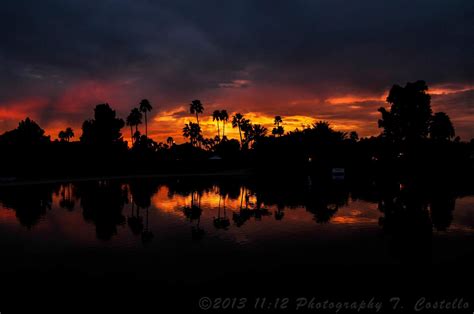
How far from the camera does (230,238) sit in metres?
14.9

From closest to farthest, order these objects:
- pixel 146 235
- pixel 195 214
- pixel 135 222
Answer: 1. pixel 146 235
2. pixel 135 222
3. pixel 195 214

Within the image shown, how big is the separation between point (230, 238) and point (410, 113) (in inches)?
2006

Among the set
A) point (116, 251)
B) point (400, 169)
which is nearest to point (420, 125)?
point (400, 169)

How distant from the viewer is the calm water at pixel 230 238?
35.8ft

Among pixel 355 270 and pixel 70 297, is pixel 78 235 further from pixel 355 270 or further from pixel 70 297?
pixel 355 270

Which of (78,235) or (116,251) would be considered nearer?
(116,251)

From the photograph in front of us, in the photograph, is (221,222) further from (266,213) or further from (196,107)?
(196,107)

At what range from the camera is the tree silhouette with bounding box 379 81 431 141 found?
5506 cm

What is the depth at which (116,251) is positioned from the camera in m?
13.1

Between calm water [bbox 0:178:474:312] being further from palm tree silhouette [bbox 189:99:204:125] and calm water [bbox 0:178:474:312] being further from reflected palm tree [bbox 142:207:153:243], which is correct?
palm tree silhouette [bbox 189:99:204:125]

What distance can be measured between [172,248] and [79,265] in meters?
3.39

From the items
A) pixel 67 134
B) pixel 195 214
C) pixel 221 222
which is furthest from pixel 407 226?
pixel 67 134

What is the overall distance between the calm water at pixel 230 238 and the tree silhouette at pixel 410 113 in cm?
3257

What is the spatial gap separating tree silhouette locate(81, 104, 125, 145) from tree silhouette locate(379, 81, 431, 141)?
58999 mm
